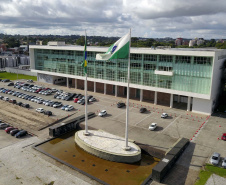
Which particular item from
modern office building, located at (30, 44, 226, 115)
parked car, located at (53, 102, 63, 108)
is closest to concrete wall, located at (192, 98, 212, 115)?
modern office building, located at (30, 44, 226, 115)

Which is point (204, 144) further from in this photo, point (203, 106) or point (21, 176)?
point (21, 176)

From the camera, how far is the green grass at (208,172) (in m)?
26.4

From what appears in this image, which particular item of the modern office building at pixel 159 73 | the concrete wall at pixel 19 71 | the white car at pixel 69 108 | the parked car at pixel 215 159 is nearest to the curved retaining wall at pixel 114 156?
the parked car at pixel 215 159

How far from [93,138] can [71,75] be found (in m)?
44.0

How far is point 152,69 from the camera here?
58.0m

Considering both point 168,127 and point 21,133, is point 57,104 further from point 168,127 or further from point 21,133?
point 168,127

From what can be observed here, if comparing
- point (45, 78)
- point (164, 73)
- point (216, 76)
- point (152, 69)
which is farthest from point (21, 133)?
point (45, 78)

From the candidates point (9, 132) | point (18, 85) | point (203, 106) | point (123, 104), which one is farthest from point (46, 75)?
point (203, 106)

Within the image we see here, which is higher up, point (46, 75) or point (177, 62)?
point (177, 62)

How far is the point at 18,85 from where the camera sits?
81.6 m

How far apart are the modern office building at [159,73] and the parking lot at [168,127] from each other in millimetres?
4666

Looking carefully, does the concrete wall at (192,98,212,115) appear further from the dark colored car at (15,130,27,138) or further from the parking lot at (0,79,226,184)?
the dark colored car at (15,130,27,138)

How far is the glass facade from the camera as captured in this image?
166ft

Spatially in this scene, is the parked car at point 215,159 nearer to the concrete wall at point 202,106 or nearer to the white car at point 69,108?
the concrete wall at point 202,106
